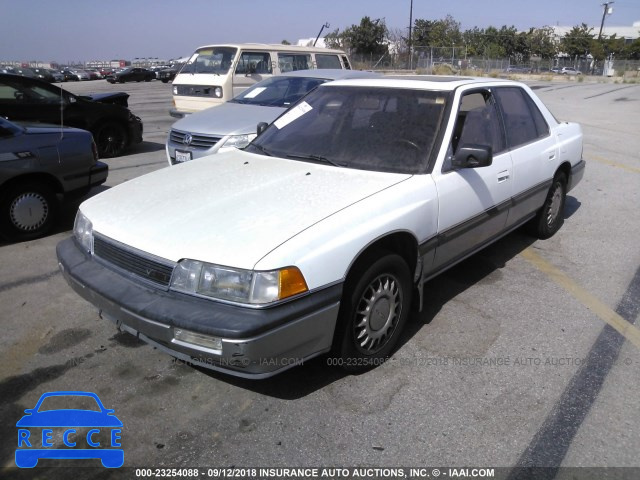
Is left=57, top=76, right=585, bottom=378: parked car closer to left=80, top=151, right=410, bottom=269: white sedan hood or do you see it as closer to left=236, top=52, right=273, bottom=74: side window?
left=80, top=151, right=410, bottom=269: white sedan hood

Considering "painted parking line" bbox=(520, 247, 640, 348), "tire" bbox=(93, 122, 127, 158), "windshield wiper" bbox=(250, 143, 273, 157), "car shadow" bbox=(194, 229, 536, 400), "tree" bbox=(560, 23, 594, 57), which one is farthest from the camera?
"tree" bbox=(560, 23, 594, 57)

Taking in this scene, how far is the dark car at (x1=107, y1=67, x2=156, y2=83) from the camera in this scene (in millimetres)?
37500

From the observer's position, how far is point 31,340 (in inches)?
135

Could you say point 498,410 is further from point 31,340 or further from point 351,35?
point 351,35

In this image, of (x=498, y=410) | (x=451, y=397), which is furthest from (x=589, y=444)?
(x=451, y=397)

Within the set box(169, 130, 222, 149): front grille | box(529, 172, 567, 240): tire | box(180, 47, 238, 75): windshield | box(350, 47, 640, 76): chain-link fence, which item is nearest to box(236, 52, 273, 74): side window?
box(180, 47, 238, 75): windshield

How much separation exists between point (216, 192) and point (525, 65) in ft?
192

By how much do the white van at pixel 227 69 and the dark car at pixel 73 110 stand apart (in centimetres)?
119

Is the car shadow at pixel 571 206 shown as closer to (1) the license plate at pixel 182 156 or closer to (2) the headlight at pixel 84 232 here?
(1) the license plate at pixel 182 156

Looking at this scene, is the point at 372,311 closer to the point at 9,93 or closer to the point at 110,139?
the point at 9,93

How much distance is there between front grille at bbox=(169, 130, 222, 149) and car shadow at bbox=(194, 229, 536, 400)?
11.9 ft

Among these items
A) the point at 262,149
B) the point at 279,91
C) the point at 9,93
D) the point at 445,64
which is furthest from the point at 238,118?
the point at 445,64

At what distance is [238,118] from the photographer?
7.21 m

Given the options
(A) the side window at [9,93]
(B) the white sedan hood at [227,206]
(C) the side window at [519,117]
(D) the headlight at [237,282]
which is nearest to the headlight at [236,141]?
(B) the white sedan hood at [227,206]
